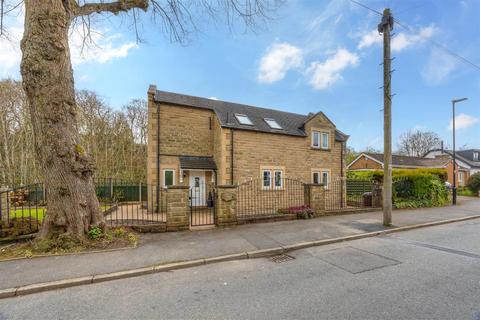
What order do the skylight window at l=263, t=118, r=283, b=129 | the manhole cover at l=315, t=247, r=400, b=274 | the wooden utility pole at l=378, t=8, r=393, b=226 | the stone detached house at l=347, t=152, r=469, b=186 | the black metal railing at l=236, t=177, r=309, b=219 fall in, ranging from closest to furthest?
the manhole cover at l=315, t=247, r=400, b=274 < the wooden utility pole at l=378, t=8, r=393, b=226 < the black metal railing at l=236, t=177, r=309, b=219 < the skylight window at l=263, t=118, r=283, b=129 < the stone detached house at l=347, t=152, r=469, b=186

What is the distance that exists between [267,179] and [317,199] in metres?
3.84

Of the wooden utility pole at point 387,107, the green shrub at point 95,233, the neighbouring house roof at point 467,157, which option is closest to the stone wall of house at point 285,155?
the wooden utility pole at point 387,107

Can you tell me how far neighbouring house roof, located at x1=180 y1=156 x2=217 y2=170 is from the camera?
13598 mm

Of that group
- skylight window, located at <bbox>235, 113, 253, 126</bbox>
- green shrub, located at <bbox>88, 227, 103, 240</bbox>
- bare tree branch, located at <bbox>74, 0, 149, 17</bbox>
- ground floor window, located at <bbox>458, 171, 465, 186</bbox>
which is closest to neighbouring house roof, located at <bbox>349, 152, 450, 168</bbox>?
ground floor window, located at <bbox>458, 171, 465, 186</bbox>

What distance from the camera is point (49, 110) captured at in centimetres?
577

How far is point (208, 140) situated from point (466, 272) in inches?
499

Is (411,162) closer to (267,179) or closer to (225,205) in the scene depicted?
(267,179)

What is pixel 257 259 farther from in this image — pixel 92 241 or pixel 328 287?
pixel 92 241

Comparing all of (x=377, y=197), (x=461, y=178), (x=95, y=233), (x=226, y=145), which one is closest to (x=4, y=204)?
(x=95, y=233)

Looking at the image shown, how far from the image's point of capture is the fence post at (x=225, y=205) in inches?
338

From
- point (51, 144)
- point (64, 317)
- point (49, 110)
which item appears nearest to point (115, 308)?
point (64, 317)

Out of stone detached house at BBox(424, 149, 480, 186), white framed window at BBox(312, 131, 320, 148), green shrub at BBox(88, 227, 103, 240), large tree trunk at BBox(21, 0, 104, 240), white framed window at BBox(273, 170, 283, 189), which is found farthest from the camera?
stone detached house at BBox(424, 149, 480, 186)

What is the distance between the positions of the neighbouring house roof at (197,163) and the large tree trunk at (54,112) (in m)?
7.43

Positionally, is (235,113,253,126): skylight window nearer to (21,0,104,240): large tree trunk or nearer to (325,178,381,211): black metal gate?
(325,178,381,211): black metal gate
